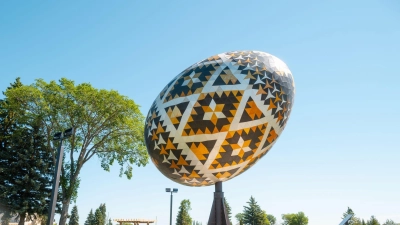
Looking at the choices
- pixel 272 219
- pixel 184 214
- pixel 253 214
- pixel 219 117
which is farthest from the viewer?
pixel 272 219

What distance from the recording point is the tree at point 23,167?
98.1ft

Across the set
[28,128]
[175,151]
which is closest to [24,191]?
[28,128]

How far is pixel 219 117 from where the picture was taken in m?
15.6

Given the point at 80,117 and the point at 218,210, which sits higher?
the point at 80,117

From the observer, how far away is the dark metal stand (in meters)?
17.0

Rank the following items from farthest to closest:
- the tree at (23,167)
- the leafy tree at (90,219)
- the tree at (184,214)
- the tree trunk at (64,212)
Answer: the leafy tree at (90,219) → the tree at (184,214) → the tree at (23,167) → the tree trunk at (64,212)

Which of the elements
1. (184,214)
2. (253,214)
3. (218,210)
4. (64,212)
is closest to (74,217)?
(184,214)

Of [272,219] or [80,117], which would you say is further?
[272,219]

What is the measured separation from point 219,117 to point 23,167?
26.6 metres

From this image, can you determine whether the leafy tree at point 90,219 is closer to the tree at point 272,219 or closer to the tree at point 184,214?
the tree at point 184,214

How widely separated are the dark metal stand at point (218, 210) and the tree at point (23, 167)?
20144mm

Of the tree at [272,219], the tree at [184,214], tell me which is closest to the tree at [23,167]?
the tree at [184,214]

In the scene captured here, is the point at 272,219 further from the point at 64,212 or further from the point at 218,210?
the point at 218,210

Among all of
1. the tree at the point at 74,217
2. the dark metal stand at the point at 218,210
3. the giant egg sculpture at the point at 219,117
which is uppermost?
the giant egg sculpture at the point at 219,117
